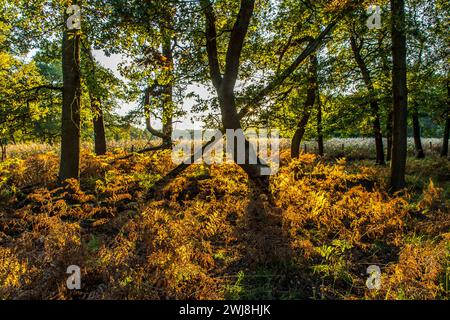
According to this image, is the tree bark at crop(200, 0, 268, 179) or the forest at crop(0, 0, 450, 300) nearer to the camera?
the forest at crop(0, 0, 450, 300)

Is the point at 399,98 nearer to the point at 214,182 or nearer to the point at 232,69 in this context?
the point at 232,69

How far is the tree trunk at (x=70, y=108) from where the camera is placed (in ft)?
26.0

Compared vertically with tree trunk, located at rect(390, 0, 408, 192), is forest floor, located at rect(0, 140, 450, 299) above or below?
below

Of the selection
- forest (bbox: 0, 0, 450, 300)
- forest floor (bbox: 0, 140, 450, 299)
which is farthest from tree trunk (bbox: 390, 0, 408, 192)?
forest floor (bbox: 0, 140, 450, 299)

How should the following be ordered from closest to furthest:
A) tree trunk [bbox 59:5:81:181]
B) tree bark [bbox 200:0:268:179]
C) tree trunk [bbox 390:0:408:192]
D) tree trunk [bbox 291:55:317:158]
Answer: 1. tree bark [bbox 200:0:268:179]
2. tree trunk [bbox 59:5:81:181]
3. tree trunk [bbox 390:0:408:192]
4. tree trunk [bbox 291:55:317:158]

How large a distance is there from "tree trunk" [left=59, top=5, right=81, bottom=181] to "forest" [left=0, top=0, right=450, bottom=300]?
0.04 metres

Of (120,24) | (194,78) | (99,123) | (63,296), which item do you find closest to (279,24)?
(194,78)

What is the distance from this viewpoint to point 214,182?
887 cm

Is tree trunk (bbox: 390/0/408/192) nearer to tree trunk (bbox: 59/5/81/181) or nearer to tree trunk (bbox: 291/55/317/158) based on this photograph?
tree trunk (bbox: 291/55/317/158)

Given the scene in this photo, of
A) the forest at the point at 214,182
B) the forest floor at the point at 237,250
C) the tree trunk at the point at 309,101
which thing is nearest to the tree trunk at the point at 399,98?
the forest at the point at 214,182

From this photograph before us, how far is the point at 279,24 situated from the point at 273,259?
8462 millimetres

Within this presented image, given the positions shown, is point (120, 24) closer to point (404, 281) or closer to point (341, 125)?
point (404, 281)

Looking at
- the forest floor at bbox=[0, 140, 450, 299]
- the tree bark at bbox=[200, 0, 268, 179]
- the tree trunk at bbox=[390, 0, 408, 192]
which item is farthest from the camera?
the tree trunk at bbox=[390, 0, 408, 192]

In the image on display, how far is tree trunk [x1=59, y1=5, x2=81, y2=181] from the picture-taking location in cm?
793
